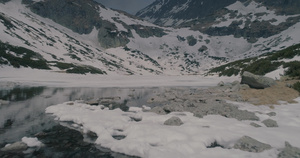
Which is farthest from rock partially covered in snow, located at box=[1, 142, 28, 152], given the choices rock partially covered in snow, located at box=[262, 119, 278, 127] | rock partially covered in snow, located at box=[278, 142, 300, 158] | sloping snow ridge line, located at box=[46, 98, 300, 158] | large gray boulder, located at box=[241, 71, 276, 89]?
large gray boulder, located at box=[241, 71, 276, 89]

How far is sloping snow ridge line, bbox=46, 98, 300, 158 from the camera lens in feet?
30.6

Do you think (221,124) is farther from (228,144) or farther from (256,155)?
(256,155)

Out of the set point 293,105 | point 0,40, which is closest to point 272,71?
point 293,105

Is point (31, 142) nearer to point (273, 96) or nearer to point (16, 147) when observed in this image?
point (16, 147)

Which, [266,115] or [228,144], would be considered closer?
[228,144]

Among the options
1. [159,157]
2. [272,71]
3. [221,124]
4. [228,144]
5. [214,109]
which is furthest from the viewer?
[272,71]

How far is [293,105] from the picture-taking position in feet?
57.2

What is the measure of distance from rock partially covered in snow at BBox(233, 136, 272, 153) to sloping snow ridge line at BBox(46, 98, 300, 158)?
0.74 feet

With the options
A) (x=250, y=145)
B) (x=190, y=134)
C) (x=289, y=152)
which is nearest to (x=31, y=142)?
(x=190, y=134)

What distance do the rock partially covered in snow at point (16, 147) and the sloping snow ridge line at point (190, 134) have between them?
3315 mm

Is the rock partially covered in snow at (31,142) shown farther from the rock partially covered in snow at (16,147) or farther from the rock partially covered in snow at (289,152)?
the rock partially covered in snow at (289,152)

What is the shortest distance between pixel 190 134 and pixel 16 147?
28.1 feet

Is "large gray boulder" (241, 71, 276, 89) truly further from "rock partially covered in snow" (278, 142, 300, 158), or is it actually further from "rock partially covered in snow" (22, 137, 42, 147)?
"rock partially covered in snow" (22, 137, 42, 147)

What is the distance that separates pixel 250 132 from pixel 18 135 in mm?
12765
